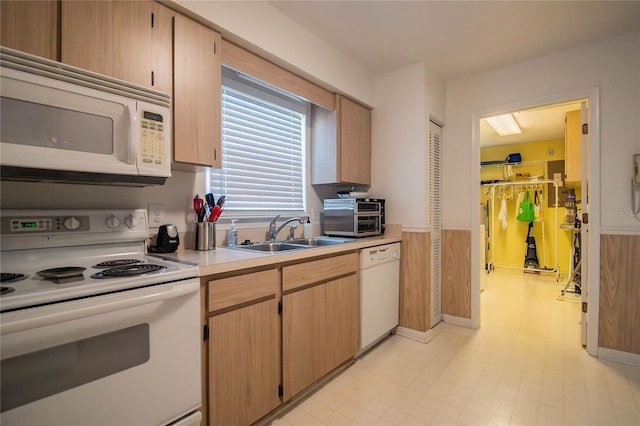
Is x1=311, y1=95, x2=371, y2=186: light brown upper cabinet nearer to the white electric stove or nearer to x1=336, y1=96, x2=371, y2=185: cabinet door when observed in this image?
x1=336, y1=96, x2=371, y2=185: cabinet door

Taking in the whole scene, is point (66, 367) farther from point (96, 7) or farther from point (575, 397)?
point (575, 397)

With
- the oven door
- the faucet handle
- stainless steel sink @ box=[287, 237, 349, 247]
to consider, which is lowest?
the oven door

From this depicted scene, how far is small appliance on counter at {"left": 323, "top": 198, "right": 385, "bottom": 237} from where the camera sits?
2498 mm

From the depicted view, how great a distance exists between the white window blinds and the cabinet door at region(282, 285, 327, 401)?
87 centimetres

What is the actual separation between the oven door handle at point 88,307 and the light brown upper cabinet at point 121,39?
0.96 meters

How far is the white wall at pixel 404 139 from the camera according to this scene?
2.65 meters

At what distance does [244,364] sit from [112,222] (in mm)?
930

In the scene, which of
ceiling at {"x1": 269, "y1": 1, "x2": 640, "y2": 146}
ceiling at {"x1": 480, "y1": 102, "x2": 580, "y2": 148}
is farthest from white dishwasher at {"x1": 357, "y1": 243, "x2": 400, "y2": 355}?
ceiling at {"x1": 480, "y1": 102, "x2": 580, "y2": 148}

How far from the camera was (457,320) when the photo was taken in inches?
119

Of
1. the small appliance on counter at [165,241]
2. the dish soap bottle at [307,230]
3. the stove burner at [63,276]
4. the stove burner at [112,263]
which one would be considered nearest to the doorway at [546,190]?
the dish soap bottle at [307,230]

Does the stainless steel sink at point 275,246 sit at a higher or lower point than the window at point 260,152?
lower

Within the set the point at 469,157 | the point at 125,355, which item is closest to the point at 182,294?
the point at 125,355

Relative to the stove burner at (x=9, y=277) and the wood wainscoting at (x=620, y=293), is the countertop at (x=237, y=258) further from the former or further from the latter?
the wood wainscoting at (x=620, y=293)

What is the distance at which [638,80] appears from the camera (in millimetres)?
2256
